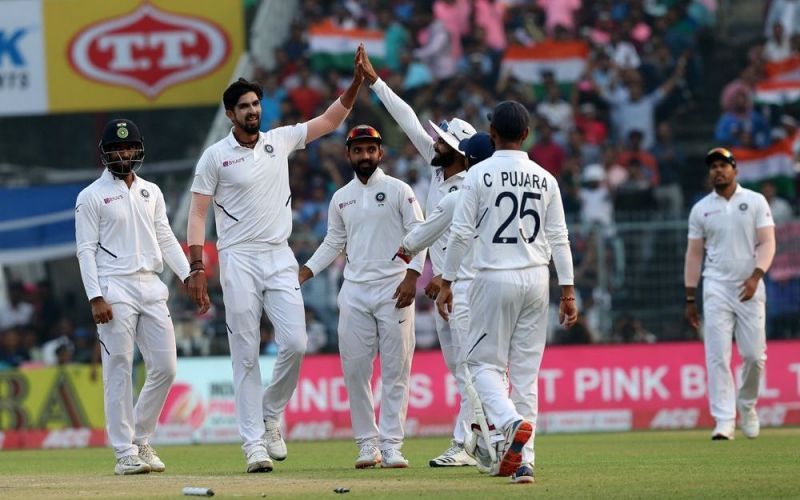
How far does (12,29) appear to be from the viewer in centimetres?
2684

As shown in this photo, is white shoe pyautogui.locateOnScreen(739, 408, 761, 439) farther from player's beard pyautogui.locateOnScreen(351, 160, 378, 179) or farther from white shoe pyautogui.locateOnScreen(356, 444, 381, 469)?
player's beard pyautogui.locateOnScreen(351, 160, 378, 179)

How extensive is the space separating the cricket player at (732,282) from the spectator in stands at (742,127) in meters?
7.60

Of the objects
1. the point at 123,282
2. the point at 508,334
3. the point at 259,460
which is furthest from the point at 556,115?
the point at 508,334

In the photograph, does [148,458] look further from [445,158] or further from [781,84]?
[781,84]

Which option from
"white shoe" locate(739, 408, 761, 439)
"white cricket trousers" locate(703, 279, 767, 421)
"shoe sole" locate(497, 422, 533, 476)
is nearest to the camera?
"shoe sole" locate(497, 422, 533, 476)

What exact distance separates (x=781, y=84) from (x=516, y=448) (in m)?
15.6

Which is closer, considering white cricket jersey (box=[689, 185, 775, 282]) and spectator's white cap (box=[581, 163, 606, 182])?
white cricket jersey (box=[689, 185, 775, 282])

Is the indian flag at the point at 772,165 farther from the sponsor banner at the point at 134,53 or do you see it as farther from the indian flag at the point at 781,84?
the sponsor banner at the point at 134,53

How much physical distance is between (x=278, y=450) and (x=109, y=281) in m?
1.76

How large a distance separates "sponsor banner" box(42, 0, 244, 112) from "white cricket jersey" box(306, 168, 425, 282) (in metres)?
14.5

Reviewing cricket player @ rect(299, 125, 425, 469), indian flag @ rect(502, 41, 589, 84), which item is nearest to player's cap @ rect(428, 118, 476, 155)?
cricket player @ rect(299, 125, 425, 469)

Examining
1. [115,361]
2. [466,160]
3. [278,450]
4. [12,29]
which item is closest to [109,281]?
[115,361]

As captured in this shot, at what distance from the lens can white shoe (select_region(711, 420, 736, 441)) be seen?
15844 millimetres

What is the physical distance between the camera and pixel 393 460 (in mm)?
12344
